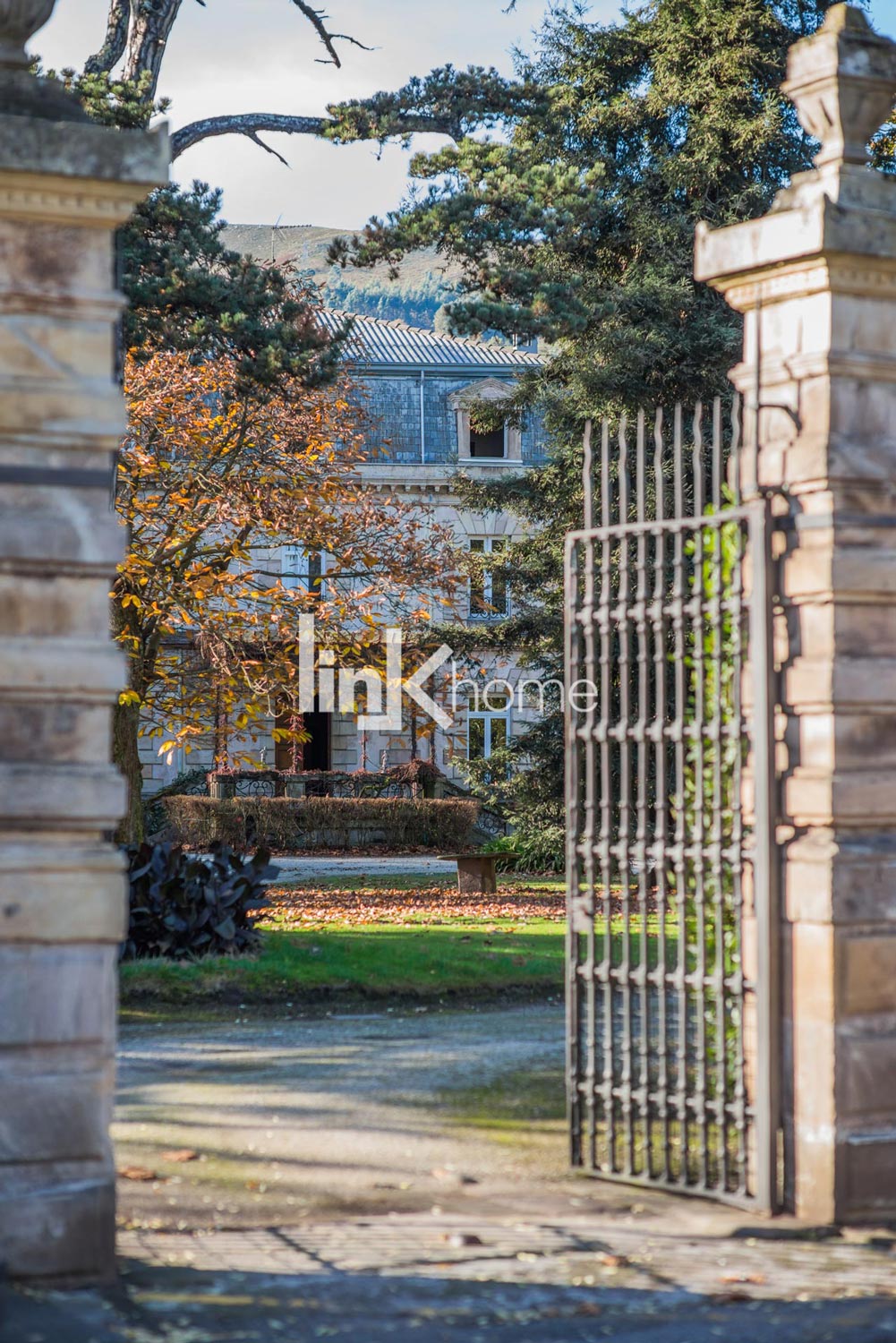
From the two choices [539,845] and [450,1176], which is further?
[539,845]

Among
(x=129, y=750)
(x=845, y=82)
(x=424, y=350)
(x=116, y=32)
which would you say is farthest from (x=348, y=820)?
(x=845, y=82)

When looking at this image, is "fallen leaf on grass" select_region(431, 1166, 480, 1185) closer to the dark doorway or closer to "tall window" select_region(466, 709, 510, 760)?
"tall window" select_region(466, 709, 510, 760)

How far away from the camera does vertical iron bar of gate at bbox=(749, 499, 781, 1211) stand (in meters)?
6.48

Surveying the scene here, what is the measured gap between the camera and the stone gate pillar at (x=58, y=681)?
5523 millimetres

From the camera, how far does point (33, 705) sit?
18.5 feet

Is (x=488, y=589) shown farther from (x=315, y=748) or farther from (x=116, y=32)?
(x=315, y=748)

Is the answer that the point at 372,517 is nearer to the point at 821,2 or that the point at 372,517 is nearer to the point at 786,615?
the point at 821,2

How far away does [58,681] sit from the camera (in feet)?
18.5

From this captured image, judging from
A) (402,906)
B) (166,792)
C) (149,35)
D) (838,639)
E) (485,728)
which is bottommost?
(402,906)

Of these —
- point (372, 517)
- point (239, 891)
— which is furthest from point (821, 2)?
point (239, 891)

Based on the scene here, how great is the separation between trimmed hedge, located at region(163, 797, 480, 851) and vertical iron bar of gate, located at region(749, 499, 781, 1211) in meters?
26.6

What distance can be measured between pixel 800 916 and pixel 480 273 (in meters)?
12.1

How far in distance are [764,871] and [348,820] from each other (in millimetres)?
27191

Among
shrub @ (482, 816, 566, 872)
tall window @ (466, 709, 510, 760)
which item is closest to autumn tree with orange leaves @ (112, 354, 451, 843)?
shrub @ (482, 816, 566, 872)
